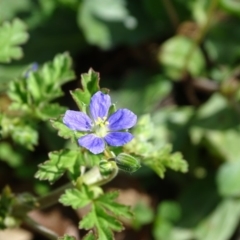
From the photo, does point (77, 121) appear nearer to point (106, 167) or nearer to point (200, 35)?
point (106, 167)

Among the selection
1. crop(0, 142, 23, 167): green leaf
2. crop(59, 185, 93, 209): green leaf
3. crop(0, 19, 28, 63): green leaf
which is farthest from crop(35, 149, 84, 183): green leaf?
crop(0, 142, 23, 167): green leaf

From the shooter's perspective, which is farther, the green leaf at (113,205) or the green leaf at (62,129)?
the green leaf at (113,205)

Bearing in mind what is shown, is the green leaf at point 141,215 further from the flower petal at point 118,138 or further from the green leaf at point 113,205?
the flower petal at point 118,138

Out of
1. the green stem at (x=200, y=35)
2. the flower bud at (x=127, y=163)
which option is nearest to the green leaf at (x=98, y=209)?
the flower bud at (x=127, y=163)

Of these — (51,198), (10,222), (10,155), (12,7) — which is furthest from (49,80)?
(12,7)

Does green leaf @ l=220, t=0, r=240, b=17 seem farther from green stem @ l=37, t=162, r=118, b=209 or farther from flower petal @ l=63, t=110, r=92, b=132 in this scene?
flower petal @ l=63, t=110, r=92, b=132

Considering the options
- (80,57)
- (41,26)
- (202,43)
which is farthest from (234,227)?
(41,26)
